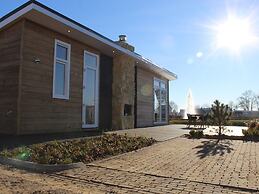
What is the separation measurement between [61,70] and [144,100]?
860cm

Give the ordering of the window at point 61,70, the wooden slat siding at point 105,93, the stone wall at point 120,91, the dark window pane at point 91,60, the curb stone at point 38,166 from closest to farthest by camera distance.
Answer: the curb stone at point 38,166 < the window at point 61,70 < the dark window pane at point 91,60 < the wooden slat siding at point 105,93 < the stone wall at point 120,91

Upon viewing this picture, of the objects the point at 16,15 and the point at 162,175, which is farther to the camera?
the point at 16,15

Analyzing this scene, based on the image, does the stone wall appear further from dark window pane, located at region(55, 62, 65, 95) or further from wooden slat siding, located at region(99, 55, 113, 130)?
dark window pane, located at region(55, 62, 65, 95)

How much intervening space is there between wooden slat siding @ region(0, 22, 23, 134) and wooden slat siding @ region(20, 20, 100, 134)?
0.25 meters

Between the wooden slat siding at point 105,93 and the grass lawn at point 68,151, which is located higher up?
the wooden slat siding at point 105,93

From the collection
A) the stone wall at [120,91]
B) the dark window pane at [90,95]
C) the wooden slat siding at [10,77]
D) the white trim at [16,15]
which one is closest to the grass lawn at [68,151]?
the wooden slat siding at [10,77]

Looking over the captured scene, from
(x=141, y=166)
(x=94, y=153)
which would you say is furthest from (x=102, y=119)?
(x=141, y=166)

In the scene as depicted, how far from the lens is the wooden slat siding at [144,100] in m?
19.5

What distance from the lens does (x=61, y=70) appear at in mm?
12625

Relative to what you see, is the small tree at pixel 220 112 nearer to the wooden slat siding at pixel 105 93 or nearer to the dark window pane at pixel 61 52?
the wooden slat siding at pixel 105 93

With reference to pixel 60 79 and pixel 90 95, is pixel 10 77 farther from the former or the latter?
pixel 90 95

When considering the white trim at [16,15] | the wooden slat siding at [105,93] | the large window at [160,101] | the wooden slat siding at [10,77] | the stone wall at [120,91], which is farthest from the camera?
the large window at [160,101]

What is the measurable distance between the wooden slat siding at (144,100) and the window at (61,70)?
719 centimetres

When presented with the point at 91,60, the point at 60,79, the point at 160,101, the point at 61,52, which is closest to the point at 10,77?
Answer: the point at 60,79
